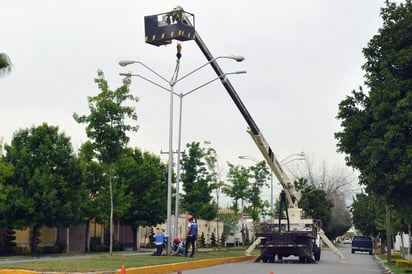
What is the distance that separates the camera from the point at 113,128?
27.2 m

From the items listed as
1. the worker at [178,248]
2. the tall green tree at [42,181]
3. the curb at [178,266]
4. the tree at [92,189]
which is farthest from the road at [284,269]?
the tree at [92,189]

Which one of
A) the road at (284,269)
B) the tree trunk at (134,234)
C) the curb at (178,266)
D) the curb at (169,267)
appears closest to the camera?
the curb at (169,267)

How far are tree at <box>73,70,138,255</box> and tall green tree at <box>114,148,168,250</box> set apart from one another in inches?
766

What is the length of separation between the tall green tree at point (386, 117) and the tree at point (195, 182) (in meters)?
20.4

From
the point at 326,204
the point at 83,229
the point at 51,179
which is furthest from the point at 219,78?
the point at 326,204

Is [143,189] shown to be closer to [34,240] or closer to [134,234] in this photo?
[134,234]

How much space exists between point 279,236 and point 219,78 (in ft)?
25.4

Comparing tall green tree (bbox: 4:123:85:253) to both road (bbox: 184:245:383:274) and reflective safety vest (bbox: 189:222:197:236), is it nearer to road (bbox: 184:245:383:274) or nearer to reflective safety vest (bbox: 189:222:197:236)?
reflective safety vest (bbox: 189:222:197:236)

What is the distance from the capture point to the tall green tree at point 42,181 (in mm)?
34531

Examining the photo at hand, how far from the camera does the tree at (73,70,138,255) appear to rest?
27.1 meters

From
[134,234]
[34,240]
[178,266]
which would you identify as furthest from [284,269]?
[134,234]

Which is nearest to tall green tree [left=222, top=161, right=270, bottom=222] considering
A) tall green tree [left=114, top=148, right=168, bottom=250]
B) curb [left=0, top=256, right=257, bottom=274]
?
tall green tree [left=114, top=148, right=168, bottom=250]

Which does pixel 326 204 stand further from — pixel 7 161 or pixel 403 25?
pixel 403 25

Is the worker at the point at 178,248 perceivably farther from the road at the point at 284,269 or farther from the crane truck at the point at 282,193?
the crane truck at the point at 282,193
